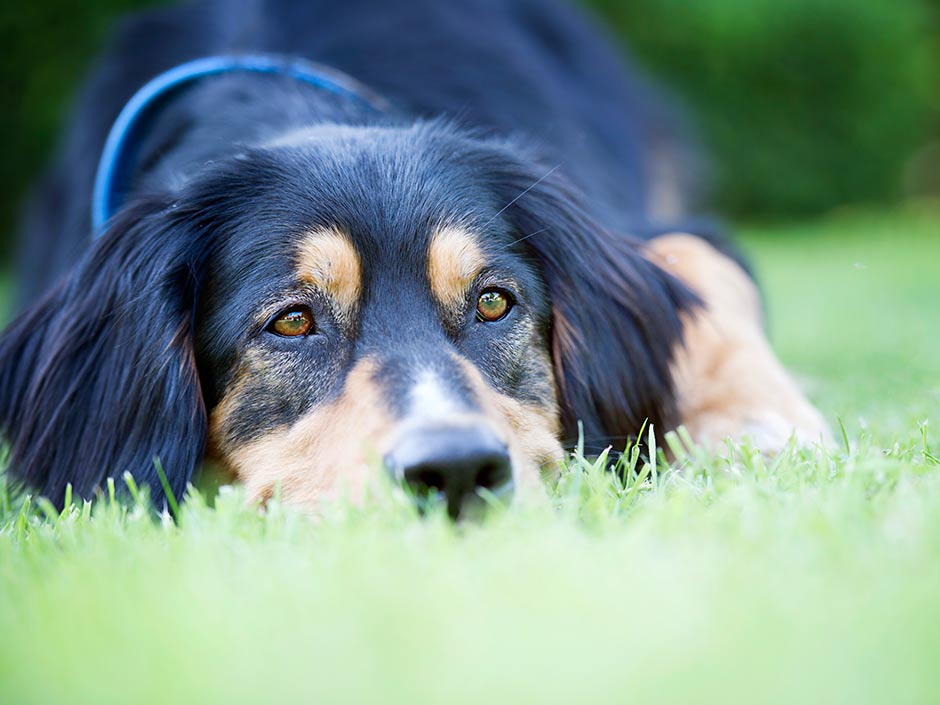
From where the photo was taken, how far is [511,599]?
131 centimetres

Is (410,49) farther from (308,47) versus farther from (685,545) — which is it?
(685,545)

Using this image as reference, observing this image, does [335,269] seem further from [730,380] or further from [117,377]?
[730,380]

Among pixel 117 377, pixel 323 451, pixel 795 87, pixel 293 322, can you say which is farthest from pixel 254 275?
pixel 795 87

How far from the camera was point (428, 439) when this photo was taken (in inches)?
71.1

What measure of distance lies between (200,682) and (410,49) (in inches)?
139

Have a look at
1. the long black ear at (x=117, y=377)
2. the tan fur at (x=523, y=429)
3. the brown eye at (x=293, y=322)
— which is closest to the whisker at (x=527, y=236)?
the tan fur at (x=523, y=429)

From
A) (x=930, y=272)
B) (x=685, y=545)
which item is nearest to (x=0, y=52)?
(x=930, y=272)

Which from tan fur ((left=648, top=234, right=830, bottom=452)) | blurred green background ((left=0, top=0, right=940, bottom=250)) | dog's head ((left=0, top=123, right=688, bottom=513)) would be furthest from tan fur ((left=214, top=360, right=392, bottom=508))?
blurred green background ((left=0, top=0, right=940, bottom=250))

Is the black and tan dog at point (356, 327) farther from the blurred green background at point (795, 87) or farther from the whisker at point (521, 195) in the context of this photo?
the blurred green background at point (795, 87)

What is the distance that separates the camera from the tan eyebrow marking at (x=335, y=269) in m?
2.35

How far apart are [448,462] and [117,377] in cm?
111

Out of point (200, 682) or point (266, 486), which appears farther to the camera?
point (266, 486)

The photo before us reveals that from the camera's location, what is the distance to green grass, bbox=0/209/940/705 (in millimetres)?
1138

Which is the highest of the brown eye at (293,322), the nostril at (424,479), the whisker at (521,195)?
the whisker at (521,195)
